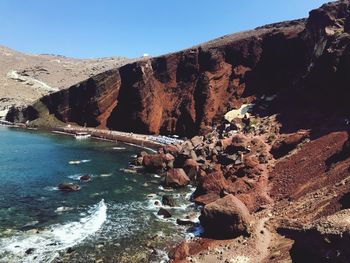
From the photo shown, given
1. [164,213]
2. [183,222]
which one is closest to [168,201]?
[164,213]

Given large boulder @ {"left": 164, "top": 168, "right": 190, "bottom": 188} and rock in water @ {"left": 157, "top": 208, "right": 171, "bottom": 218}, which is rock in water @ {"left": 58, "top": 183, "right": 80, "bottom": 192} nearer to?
large boulder @ {"left": 164, "top": 168, "right": 190, "bottom": 188}

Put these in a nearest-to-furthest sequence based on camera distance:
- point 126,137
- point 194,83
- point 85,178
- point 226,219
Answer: point 226,219, point 85,178, point 126,137, point 194,83

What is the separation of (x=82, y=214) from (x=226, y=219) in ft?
60.0

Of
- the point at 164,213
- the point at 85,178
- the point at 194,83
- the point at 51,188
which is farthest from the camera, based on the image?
the point at 194,83

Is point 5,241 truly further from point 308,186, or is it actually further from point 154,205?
point 308,186

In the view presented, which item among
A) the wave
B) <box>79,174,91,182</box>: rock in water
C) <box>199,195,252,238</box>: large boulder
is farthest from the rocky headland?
<box>79,174,91,182</box>: rock in water

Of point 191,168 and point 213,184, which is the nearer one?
point 213,184

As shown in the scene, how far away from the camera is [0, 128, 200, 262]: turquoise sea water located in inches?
1479

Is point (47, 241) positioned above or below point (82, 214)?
below

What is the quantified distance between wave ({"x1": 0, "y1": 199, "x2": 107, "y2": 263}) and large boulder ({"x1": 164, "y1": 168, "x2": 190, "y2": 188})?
56.5 feet

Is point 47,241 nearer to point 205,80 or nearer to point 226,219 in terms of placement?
point 226,219

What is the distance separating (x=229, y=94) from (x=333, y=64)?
155 ft

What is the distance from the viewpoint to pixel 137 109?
126375mm

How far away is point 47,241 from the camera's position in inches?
1551
